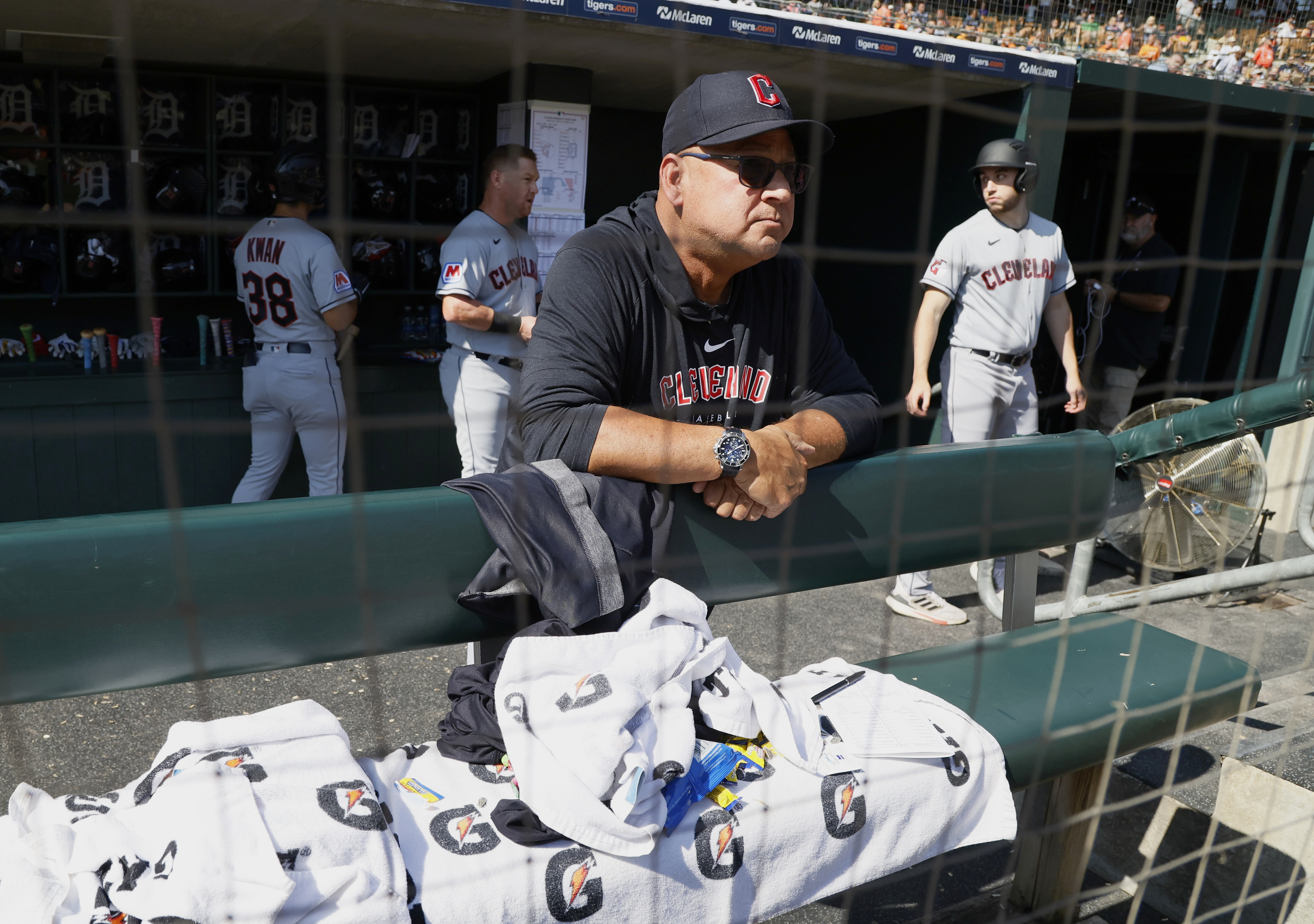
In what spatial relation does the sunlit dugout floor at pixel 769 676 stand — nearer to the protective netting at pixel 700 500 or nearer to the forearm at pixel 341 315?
the protective netting at pixel 700 500

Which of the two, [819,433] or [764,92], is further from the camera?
[819,433]

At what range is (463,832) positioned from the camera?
4.26 ft

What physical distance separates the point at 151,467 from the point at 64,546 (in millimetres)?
3684

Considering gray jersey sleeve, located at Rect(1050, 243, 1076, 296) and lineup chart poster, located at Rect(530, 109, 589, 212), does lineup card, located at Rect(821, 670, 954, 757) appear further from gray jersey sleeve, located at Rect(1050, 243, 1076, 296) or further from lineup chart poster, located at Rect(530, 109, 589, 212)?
lineup chart poster, located at Rect(530, 109, 589, 212)

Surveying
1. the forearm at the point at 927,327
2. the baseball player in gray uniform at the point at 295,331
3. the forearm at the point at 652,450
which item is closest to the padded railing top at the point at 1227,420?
the forearm at the point at 927,327

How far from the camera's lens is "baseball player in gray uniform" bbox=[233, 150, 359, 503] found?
12.8 ft

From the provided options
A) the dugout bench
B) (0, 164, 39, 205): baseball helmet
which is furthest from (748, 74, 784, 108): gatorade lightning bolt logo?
(0, 164, 39, 205): baseball helmet

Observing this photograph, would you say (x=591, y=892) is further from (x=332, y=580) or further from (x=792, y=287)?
(x=792, y=287)

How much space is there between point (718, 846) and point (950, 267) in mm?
3061

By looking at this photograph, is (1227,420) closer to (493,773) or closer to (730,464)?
(730,464)

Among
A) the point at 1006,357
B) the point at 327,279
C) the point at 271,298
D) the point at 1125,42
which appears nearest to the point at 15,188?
the point at 271,298

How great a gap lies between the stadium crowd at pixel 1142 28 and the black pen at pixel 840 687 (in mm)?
3617

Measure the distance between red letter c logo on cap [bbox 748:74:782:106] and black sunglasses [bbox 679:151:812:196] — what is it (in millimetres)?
90

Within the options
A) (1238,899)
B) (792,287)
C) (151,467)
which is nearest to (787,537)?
(792,287)
